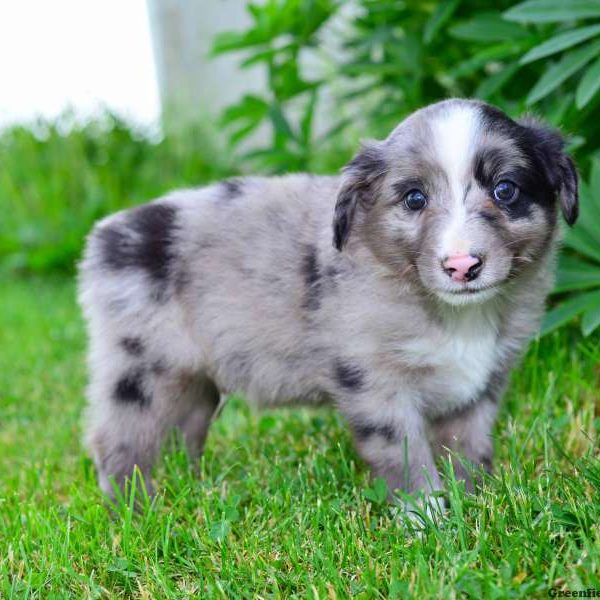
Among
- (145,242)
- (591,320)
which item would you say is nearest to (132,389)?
(145,242)

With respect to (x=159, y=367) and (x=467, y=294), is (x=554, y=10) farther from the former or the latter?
(x=159, y=367)

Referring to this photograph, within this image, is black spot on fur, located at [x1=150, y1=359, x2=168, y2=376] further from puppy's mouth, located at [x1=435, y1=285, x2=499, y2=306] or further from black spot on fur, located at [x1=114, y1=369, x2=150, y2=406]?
puppy's mouth, located at [x1=435, y1=285, x2=499, y2=306]

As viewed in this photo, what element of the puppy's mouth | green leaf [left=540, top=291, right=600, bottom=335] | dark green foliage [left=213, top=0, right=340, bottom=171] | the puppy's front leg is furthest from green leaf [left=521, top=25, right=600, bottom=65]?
the puppy's front leg

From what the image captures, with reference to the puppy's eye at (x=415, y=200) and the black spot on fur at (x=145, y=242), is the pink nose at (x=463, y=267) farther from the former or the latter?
the black spot on fur at (x=145, y=242)

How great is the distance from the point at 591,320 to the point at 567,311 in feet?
0.73

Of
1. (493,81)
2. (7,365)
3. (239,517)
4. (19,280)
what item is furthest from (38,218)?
Answer: (239,517)

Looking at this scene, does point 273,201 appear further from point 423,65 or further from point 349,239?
point 423,65

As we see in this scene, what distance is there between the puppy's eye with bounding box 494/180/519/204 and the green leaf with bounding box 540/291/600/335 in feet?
3.55

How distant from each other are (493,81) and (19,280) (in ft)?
19.7

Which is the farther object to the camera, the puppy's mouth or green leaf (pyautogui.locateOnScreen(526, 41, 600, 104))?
green leaf (pyautogui.locateOnScreen(526, 41, 600, 104))

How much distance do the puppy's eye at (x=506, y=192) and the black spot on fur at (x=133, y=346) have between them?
143 cm

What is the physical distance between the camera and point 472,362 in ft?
10.1

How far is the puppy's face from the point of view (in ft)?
8.90

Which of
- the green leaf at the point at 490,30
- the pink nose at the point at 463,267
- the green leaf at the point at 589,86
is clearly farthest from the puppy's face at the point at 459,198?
the green leaf at the point at 490,30
